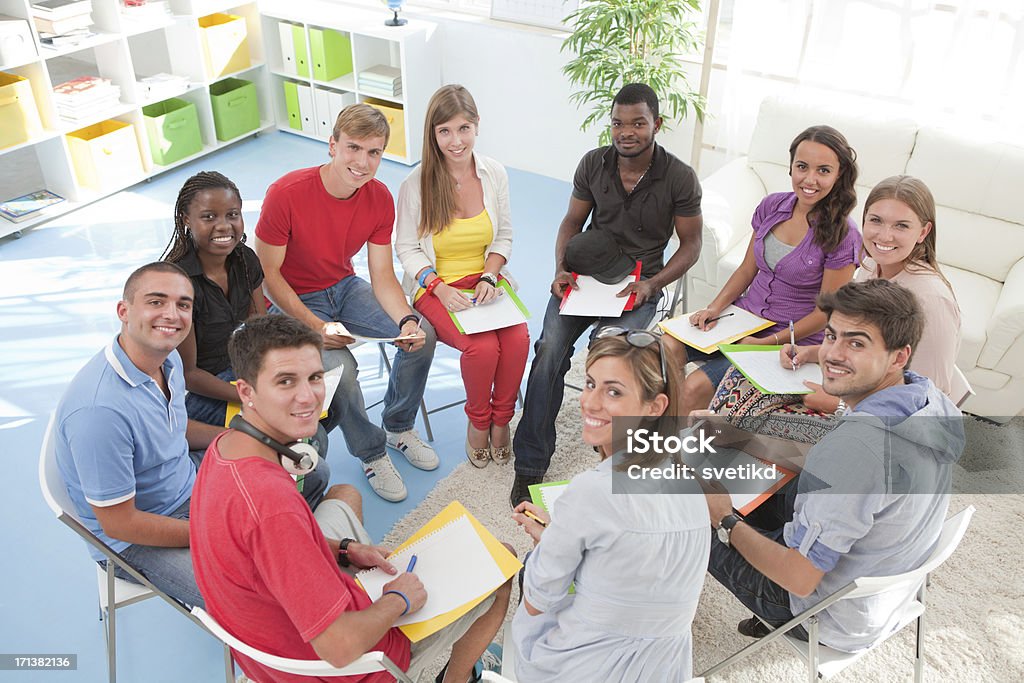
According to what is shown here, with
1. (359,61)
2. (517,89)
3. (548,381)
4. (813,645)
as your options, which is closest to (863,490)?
(813,645)

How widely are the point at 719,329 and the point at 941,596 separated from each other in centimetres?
119

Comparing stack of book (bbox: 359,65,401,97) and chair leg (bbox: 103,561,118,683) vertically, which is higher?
stack of book (bbox: 359,65,401,97)

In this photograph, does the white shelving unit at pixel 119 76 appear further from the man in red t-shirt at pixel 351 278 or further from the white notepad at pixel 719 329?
the white notepad at pixel 719 329

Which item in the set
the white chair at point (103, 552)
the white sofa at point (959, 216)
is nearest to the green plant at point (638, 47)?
the white sofa at point (959, 216)

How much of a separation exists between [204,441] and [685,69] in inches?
139

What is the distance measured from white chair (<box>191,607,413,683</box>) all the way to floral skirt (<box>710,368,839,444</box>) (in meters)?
1.44

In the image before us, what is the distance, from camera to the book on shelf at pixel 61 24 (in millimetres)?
4586

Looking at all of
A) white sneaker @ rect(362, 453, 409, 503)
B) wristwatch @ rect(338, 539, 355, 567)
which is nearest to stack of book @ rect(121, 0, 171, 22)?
white sneaker @ rect(362, 453, 409, 503)

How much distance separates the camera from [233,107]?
19.0 ft

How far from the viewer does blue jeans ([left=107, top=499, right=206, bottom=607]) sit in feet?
7.02

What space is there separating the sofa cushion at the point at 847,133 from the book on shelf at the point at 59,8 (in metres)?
3.88

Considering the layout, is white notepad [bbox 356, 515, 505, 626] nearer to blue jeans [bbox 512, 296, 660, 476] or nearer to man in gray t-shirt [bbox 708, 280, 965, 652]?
man in gray t-shirt [bbox 708, 280, 965, 652]

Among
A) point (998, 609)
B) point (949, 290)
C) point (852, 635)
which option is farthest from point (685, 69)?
point (852, 635)

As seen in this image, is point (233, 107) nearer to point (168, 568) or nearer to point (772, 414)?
point (168, 568)
